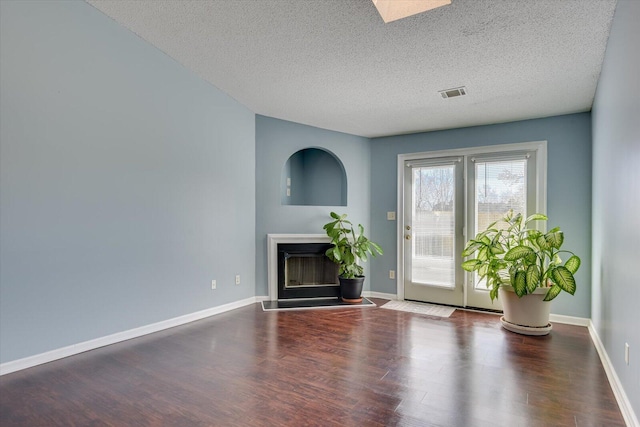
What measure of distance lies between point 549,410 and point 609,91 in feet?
7.50

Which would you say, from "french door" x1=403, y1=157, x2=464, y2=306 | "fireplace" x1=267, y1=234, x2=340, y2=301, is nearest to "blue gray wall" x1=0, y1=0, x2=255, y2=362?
"fireplace" x1=267, y1=234, x2=340, y2=301

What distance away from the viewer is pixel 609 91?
2615 millimetres

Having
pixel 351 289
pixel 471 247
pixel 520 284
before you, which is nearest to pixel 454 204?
pixel 471 247

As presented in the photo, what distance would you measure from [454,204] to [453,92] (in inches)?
63.1

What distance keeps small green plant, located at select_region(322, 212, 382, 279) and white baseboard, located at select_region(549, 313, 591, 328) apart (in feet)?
7.15

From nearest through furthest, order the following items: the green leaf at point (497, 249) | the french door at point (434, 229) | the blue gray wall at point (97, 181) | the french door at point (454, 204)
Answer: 1. the blue gray wall at point (97, 181)
2. the green leaf at point (497, 249)
3. the french door at point (454, 204)
4. the french door at point (434, 229)

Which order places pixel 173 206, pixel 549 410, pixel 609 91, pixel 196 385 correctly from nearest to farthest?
1. pixel 549 410
2. pixel 196 385
3. pixel 609 91
4. pixel 173 206

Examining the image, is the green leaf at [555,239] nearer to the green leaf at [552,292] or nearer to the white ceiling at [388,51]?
the green leaf at [552,292]

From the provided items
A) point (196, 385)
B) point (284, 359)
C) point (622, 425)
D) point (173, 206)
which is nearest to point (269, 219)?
point (173, 206)

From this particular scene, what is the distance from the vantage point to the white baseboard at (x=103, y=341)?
7.91ft

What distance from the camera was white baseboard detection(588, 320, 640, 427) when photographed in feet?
6.15

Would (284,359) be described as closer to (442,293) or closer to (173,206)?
(173,206)

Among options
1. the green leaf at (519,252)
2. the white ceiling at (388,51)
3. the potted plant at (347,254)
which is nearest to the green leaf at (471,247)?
the green leaf at (519,252)

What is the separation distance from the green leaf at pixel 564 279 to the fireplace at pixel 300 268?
264 cm
